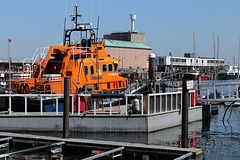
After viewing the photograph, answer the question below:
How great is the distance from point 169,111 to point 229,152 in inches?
230

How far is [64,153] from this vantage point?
15.9 m

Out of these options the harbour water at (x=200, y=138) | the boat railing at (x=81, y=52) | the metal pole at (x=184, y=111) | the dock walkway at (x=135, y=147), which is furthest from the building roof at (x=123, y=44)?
the metal pole at (x=184, y=111)

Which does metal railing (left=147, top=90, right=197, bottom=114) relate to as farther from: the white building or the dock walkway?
the white building

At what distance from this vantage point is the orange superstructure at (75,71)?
23.2 metres

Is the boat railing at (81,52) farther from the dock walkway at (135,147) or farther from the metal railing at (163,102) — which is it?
the dock walkway at (135,147)

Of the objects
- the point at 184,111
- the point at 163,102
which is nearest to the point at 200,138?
the point at 163,102

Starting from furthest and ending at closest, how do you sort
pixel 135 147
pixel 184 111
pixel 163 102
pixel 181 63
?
pixel 181 63 → pixel 163 102 → pixel 135 147 → pixel 184 111

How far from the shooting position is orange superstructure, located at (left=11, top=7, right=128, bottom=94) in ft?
76.2

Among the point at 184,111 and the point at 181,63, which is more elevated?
the point at 181,63

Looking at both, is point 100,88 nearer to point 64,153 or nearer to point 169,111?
point 169,111

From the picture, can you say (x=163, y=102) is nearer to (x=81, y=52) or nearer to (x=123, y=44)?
(x=81, y=52)

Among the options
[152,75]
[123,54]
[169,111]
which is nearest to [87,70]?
[152,75]

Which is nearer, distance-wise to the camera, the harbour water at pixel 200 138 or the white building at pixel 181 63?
the harbour water at pixel 200 138

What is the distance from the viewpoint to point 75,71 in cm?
2383
